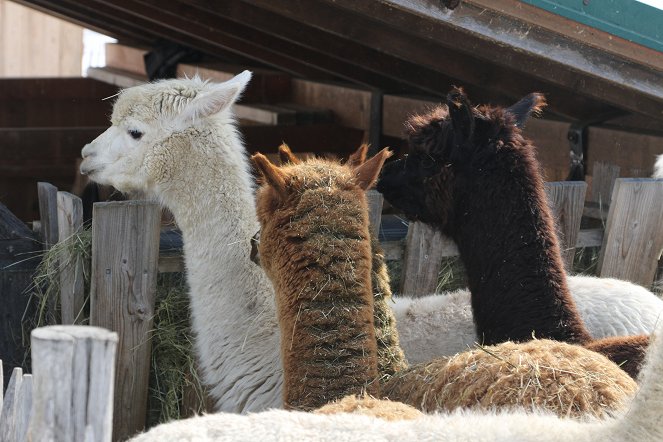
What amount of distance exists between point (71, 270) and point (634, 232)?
120 inches

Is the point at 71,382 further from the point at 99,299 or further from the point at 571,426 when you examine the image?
the point at 99,299

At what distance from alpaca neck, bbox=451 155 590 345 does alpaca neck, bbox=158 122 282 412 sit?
34.7 inches

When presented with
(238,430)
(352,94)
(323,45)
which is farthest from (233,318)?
(352,94)

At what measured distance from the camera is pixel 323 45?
7.82 meters

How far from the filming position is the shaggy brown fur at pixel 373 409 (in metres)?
2.30

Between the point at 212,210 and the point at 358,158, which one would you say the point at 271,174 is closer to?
the point at 358,158

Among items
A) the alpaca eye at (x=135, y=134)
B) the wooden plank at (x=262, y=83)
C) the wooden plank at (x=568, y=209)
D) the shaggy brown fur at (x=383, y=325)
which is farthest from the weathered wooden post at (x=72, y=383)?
the wooden plank at (x=262, y=83)

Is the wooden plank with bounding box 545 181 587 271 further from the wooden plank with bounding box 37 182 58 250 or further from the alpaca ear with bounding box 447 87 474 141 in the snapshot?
the wooden plank with bounding box 37 182 58 250

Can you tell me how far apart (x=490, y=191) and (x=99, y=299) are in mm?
1782

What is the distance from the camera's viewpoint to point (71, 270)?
163 inches

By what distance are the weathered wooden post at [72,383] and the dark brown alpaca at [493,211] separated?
7.31 feet

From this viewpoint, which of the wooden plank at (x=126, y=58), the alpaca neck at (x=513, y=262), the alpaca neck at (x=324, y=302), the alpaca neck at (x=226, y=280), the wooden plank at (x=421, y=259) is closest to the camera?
the alpaca neck at (x=324, y=302)

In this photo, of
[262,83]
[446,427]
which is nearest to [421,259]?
[446,427]

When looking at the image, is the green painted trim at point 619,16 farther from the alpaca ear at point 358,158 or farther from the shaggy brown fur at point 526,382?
the shaggy brown fur at point 526,382
